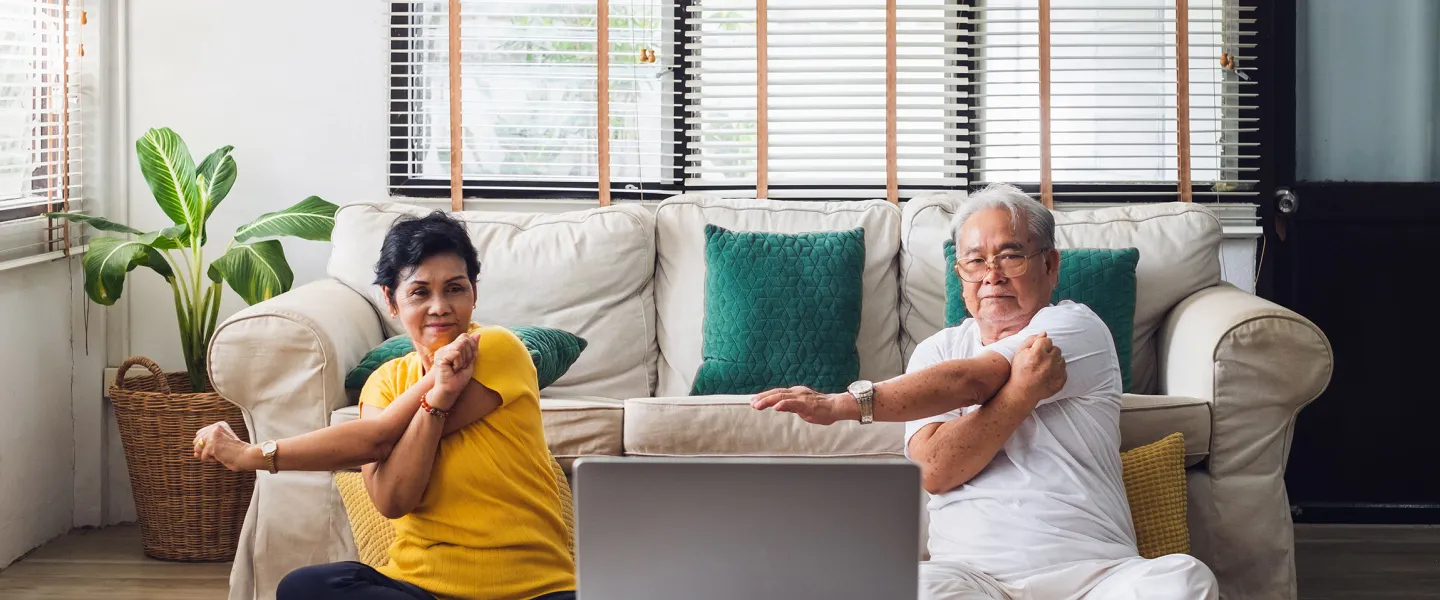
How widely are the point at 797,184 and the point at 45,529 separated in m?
2.31

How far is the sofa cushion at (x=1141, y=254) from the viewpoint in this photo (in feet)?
9.91

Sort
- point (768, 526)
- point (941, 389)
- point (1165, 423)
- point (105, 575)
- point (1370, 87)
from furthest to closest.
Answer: point (1370, 87) < point (105, 575) < point (1165, 423) < point (941, 389) < point (768, 526)

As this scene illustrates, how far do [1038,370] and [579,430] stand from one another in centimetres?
113

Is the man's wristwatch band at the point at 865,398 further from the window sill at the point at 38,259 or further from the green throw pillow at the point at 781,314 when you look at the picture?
the window sill at the point at 38,259

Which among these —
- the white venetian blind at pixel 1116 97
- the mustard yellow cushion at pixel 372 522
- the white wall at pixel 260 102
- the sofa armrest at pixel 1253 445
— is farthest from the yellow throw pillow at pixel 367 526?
the white venetian blind at pixel 1116 97

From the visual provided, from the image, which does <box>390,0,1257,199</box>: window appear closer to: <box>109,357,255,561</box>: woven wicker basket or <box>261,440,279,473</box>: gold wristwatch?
<box>109,357,255,561</box>: woven wicker basket

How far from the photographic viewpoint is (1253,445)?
2572 mm

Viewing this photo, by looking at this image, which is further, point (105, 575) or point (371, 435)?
point (105, 575)

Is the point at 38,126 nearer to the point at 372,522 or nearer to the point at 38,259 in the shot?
the point at 38,259

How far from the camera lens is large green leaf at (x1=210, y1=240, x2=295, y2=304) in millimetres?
3051

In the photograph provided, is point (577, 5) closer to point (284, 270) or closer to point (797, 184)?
point (797, 184)

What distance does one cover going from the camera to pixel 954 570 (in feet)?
5.80

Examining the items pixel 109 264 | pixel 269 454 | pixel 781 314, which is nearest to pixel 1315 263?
pixel 781 314

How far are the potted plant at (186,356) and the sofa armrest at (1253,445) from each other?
2.24m
